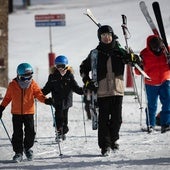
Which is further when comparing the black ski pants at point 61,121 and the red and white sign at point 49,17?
the red and white sign at point 49,17

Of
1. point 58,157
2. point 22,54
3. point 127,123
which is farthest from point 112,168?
point 22,54

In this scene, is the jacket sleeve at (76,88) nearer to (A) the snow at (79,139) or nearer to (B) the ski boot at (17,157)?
(A) the snow at (79,139)

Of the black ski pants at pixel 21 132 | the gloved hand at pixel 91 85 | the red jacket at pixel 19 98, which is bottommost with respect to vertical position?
the black ski pants at pixel 21 132

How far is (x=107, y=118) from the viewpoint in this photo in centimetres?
798

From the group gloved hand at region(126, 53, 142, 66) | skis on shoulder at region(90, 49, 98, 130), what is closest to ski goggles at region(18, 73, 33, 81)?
skis on shoulder at region(90, 49, 98, 130)

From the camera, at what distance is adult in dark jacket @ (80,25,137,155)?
7.85 metres

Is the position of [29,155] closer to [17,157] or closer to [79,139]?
[17,157]

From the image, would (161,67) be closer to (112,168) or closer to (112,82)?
(112,82)

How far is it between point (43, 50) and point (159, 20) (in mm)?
18683

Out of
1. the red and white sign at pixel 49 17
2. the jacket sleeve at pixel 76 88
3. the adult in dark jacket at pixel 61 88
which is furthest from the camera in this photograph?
the red and white sign at pixel 49 17

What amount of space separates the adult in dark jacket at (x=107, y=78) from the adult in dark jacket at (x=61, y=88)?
1675 millimetres

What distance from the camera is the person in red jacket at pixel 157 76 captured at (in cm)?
996

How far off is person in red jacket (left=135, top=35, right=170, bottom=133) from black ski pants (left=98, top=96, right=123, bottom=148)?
6.79 ft

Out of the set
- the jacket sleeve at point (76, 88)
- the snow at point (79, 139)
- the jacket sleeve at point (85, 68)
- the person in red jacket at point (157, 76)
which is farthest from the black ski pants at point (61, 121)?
the jacket sleeve at point (85, 68)
